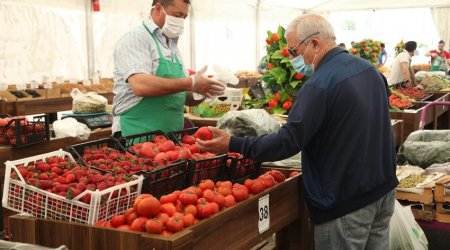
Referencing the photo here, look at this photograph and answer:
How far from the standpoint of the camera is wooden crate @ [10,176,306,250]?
1.87 metres

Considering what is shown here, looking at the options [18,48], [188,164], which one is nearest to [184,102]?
[188,164]

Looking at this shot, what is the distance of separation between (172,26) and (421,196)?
1934 mm

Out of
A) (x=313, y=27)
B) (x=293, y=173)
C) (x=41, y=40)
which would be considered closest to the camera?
(x=313, y=27)

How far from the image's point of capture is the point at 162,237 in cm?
187

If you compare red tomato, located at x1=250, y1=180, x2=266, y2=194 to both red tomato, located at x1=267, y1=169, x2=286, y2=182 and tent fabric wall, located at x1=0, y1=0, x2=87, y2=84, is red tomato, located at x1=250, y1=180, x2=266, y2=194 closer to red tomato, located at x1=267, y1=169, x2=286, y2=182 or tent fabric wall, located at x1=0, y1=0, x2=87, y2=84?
red tomato, located at x1=267, y1=169, x2=286, y2=182

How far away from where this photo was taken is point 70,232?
2.03m

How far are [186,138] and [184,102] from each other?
0.54m

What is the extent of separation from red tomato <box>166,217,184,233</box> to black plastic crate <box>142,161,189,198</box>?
31 centimetres

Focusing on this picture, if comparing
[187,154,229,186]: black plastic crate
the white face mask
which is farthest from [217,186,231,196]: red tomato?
the white face mask

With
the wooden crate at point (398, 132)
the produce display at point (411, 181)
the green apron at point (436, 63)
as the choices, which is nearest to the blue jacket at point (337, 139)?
the produce display at point (411, 181)

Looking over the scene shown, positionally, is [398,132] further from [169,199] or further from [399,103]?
[169,199]

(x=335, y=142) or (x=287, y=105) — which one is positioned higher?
(x=335, y=142)

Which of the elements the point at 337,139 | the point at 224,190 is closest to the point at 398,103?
the point at 337,139

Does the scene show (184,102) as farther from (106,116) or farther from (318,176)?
(106,116)
